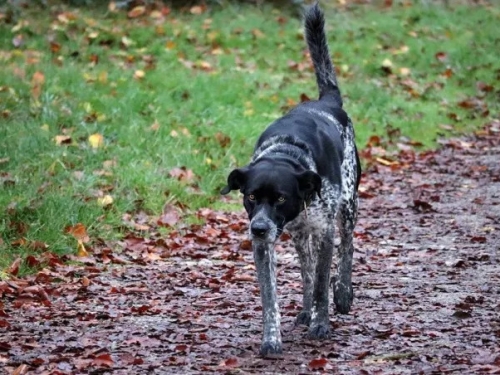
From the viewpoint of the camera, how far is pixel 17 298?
677 cm

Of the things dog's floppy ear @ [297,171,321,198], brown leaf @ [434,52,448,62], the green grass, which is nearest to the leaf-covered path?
the green grass

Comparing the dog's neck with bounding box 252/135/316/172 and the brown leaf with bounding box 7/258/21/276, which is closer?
the dog's neck with bounding box 252/135/316/172

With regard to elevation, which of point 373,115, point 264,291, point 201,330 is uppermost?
point 264,291

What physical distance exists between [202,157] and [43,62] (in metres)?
3.47

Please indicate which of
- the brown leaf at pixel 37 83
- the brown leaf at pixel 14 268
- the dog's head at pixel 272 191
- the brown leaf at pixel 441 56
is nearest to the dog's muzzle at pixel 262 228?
the dog's head at pixel 272 191

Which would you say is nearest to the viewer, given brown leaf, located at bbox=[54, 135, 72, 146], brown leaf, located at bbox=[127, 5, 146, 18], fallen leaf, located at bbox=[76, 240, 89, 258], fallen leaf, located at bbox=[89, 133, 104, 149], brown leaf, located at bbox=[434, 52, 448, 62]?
fallen leaf, located at bbox=[76, 240, 89, 258]

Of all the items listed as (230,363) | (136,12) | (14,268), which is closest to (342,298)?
(230,363)

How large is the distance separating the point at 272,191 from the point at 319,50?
2.52m

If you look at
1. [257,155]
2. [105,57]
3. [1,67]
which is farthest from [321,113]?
[105,57]

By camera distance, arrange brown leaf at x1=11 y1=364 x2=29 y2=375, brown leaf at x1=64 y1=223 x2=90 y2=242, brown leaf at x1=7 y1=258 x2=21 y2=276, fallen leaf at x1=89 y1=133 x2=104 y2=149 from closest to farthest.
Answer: brown leaf at x1=11 y1=364 x2=29 y2=375 → brown leaf at x1=7 y1=258 x2=21 y2=276 → brown leaf at x1=64 y1=223 x2=90 y2=242 → fallen leaf at x1=89 y1=133 x2=104 y2=149

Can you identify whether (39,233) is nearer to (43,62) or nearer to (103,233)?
(103,233)

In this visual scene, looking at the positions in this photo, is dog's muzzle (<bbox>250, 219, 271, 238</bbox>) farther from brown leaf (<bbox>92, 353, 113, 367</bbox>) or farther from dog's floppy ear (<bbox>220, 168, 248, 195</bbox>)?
brown leaf (<bbox>92, 353, 113, 367</bbox>)

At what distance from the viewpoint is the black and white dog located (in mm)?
5379

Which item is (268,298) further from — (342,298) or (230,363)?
(342,298)
